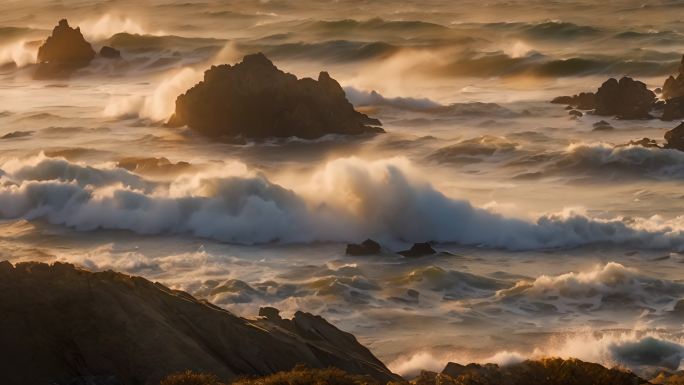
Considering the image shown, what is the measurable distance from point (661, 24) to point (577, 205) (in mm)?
39456

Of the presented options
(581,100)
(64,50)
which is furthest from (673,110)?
(64,50)

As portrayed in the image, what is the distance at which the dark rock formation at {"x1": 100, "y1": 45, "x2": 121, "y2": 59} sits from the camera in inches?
2793

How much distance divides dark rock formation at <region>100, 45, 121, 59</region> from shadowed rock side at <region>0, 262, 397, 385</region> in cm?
5527

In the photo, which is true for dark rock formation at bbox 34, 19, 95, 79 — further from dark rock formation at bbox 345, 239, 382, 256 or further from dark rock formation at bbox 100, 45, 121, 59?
dark rock formation at bbox 345, 239, 382, 256

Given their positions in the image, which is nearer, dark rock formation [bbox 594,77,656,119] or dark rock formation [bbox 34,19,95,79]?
dark rock formation [bbox 594,77,656,119]

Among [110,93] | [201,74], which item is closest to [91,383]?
[201,74]

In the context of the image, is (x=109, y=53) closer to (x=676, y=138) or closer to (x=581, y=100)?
(x=581, y=100)

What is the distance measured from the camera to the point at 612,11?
78562mm

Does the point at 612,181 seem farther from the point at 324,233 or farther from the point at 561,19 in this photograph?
the point at 561,19

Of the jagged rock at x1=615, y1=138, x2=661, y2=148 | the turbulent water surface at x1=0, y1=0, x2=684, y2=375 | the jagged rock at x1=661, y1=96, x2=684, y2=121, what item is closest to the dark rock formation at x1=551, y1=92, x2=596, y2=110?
the turbulent water surface at x1=0, y1=0, x2=684, y2=375

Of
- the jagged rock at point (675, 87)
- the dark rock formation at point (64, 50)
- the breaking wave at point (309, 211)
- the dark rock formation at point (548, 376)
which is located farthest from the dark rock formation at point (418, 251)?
the dark rock formation at point (64, 50)

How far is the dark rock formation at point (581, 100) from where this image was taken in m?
50.8

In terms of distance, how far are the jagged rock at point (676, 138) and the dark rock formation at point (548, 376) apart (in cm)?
2816

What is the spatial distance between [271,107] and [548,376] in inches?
1344
